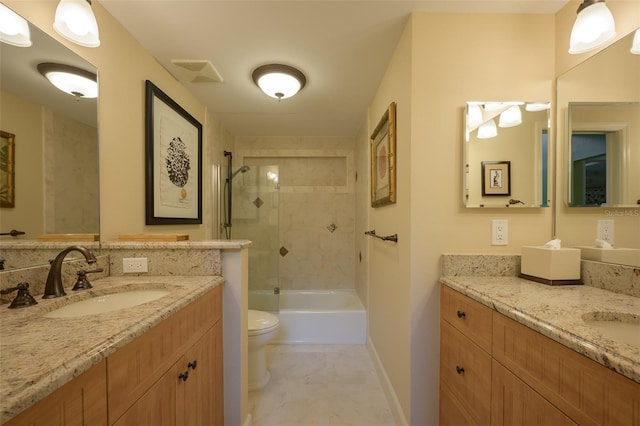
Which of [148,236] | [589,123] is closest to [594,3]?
[589,123]

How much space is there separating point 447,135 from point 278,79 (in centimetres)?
121

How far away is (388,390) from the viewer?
5.63 ft

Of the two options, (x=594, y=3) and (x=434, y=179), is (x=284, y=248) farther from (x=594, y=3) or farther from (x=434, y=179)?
(x=594, y=3)

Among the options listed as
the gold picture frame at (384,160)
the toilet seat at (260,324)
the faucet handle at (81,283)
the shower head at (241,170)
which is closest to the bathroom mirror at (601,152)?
the gold picture frame at (384,160)

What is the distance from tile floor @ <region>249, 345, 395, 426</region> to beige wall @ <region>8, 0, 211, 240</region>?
4.70 ft

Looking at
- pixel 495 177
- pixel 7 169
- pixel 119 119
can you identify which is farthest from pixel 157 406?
pixel 495 177

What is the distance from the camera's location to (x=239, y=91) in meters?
2.14

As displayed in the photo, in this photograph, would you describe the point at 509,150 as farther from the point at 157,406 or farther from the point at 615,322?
the point at 157,406

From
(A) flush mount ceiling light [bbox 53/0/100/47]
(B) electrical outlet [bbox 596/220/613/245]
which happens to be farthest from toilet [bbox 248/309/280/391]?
(B) electrical outlet [bbox 596/220/613/245]

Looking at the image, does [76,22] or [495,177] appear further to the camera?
[495,177]

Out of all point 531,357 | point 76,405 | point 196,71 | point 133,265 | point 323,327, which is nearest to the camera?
point 76,405

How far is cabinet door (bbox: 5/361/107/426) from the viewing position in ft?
1.53

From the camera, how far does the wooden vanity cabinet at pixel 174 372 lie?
68 centimetres

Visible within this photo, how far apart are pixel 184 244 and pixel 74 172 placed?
1.90 ft
